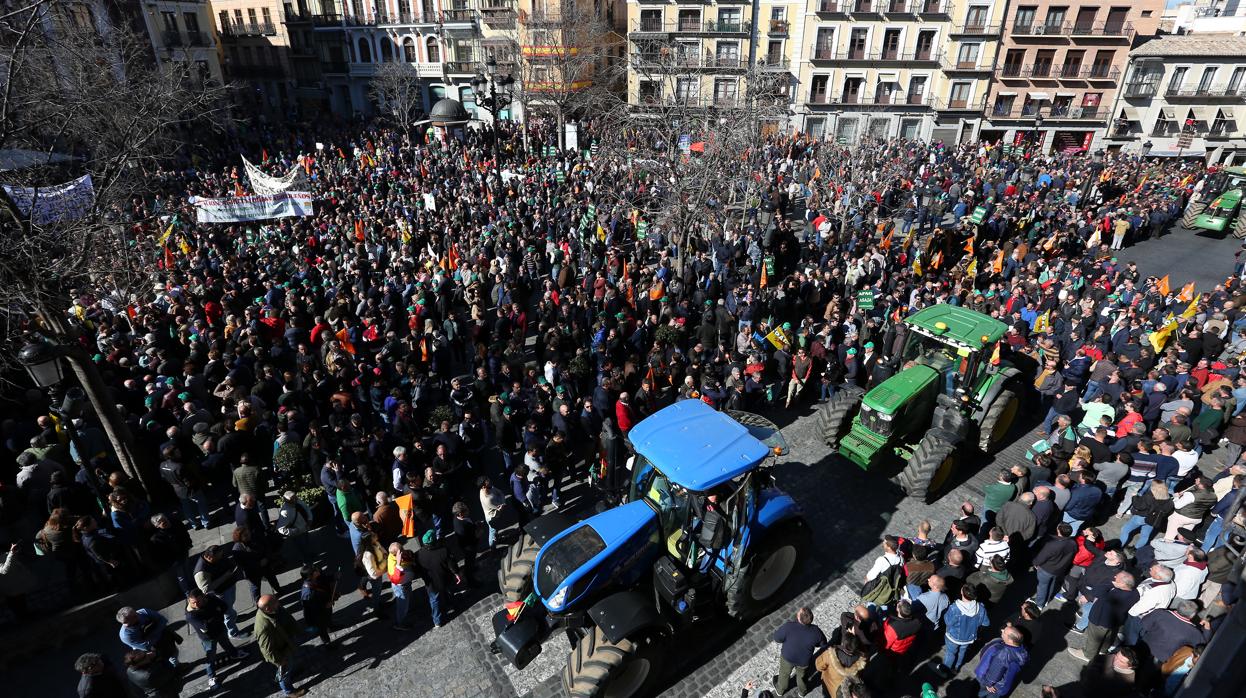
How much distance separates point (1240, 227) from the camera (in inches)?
926

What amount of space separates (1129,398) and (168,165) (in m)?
32.7

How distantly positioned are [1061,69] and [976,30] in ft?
19.8

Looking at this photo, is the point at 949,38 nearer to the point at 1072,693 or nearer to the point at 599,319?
the point at 599,319

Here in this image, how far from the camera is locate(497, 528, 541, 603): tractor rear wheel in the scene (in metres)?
6.62

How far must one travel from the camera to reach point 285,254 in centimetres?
1638

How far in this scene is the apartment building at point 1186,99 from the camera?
1398 inches

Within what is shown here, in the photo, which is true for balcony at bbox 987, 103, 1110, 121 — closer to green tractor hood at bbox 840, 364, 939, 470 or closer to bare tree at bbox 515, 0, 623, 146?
bare tree at bbox 515, 0, 623, 146

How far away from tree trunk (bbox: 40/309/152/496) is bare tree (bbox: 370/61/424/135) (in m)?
37.9

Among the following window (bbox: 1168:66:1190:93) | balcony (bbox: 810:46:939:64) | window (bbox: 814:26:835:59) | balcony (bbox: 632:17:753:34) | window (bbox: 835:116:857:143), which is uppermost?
balcony (bbox: 632:17:753:34)

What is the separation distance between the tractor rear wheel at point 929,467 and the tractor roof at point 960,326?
1708mm

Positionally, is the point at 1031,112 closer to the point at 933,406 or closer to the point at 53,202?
the point at 933,406

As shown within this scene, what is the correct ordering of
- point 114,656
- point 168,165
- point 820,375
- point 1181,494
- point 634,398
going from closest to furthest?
point 114,656, point 1181,494, point 634,398, point 820,375, point 168,165

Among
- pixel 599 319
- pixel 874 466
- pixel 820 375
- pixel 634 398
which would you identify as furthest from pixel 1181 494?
pixel 599 319

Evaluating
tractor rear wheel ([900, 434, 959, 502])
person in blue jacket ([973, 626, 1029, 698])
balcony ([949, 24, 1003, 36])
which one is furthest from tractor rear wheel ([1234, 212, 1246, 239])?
person in blue jacket ([973, 626, 1029, 698])
